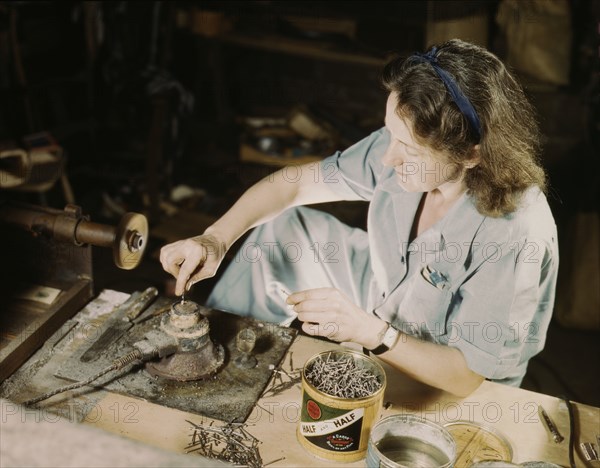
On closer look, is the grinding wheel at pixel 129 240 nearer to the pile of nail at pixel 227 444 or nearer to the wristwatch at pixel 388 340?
the pile of nail at pixel 227 444

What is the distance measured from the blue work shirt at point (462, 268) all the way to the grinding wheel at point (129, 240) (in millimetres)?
836

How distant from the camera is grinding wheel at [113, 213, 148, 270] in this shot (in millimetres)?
1853

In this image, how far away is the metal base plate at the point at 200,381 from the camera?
168 cm

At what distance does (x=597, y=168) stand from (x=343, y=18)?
2.25 metres

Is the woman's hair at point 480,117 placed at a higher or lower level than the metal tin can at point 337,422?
higher

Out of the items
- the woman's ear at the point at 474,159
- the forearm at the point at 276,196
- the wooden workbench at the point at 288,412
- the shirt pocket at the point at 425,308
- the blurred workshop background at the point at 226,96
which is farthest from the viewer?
the blurred workshop background at the point at 226,96

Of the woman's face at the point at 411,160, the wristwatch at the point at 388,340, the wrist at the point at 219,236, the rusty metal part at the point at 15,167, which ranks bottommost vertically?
the rusty metal part at the point at 15,167

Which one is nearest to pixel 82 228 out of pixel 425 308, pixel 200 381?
pixel 200 381

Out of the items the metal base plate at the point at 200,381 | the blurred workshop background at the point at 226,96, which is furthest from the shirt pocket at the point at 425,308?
the blurred workshop background at the point at 226,96

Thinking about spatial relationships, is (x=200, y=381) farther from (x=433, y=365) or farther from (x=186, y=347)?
(x=433, y=365)

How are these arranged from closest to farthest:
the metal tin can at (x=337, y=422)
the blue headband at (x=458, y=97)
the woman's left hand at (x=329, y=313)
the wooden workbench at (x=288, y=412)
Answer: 1. the metal tin can at (x=337, y=422)
2. the wooden workbench at (x=288, y=412)
3. the woman's left hand at (x=329, y=313)
4. the blue headband at (x=458, y=97)

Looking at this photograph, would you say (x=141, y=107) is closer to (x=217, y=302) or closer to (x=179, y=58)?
(x=179, y=58)

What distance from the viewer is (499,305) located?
1.88m

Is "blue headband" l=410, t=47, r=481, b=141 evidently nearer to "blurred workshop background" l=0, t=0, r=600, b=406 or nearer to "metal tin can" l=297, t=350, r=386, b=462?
"metal tin can" l=297, t=350, r=386, b=462
